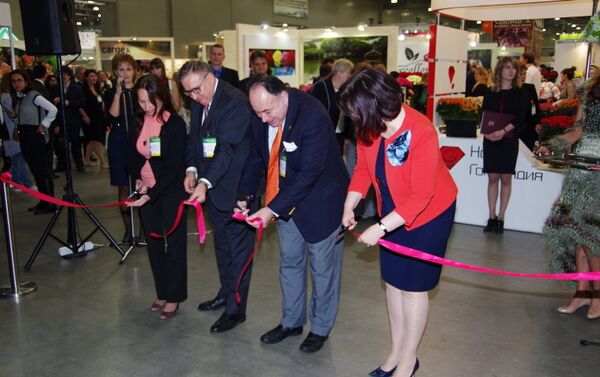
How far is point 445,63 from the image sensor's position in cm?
664

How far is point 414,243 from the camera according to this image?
7.82 ft

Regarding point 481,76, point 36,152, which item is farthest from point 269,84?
point 481,76

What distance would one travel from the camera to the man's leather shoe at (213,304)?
142 inches

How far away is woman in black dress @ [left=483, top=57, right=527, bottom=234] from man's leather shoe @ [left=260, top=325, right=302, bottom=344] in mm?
2812

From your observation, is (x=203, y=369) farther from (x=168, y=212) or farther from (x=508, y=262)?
(x=508, y=262)

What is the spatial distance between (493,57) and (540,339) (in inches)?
598

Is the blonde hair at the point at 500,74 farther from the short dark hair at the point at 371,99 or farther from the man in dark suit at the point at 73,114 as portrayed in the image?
the man in dark suit at the point at 73,114

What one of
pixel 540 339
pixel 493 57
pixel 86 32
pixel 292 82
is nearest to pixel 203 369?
pixel 540 339

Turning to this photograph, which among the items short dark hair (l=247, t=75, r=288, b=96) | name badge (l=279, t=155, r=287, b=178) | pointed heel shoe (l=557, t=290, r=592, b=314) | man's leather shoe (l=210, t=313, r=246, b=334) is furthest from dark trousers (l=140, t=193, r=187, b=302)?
pointed heel shoe (l=557, t=290, r=592, b=314)

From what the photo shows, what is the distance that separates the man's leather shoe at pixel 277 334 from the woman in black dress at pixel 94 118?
646cm

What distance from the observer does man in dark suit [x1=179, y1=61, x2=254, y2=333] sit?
297 cm

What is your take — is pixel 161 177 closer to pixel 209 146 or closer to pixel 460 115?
pixel 209 146

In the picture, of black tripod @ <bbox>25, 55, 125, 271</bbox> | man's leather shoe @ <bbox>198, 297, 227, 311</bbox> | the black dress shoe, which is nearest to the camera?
the black dress shoe

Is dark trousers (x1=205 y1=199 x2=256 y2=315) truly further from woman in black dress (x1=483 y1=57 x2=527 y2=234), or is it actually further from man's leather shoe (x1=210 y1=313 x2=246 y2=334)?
woman in black dress (x1=483 y1=57 x2=527 y2=234)
